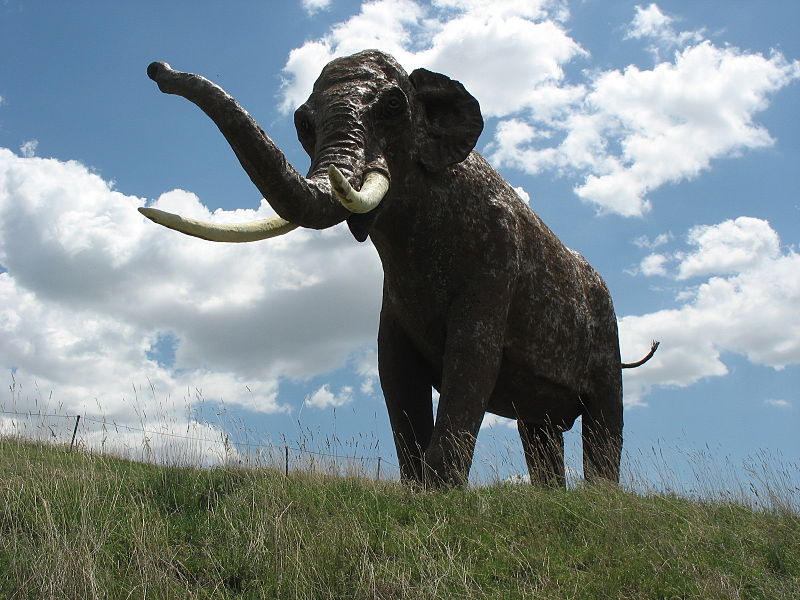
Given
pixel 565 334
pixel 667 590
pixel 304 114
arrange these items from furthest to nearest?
1. pixel 565 334
2. pixel 304 114
3. pixel 667 590

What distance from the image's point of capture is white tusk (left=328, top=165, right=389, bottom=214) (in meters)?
4.49

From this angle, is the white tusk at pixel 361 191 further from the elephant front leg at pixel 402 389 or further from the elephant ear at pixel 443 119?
the elephant front leg at pixel 402 389

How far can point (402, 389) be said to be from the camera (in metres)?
6.27

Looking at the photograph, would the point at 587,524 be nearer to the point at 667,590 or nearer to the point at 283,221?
the point at 667,590

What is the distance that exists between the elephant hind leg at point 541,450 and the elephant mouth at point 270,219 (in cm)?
320

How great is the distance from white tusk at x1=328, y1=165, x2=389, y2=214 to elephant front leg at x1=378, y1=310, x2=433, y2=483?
139 cm

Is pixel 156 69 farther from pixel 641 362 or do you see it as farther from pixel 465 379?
pixel 641 362

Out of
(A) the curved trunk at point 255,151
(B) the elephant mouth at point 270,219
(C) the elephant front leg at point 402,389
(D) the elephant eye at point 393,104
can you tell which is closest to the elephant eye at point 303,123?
(D) the elephant eye at point 393,104

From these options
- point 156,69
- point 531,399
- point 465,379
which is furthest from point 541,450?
point 156,69

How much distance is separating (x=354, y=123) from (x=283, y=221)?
0.78 m

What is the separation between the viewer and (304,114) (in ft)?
18.5

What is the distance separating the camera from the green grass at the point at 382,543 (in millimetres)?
4332

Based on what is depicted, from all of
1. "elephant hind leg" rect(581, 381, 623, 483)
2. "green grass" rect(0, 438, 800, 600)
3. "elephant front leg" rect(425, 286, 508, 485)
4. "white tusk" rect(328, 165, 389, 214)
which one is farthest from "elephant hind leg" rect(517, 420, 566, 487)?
"white tusk" rect(328, 165, 389, 214)

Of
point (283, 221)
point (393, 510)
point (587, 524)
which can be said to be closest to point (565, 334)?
point (587, 524)
